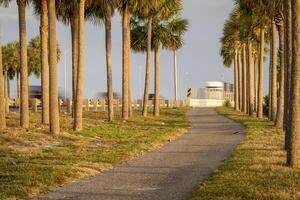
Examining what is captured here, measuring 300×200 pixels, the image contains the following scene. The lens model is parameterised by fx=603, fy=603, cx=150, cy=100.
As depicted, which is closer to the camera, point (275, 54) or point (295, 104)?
point (295, 104)

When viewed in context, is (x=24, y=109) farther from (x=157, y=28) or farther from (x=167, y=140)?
(x=157, y=28)

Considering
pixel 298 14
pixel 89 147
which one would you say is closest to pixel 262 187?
pixel 298 14

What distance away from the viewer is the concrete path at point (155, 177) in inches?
431

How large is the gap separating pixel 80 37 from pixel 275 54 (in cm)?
1322

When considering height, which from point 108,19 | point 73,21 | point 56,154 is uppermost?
point 108,19

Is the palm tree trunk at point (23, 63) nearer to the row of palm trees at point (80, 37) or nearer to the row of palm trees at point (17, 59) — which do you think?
the row of palm trees at point (80, 37)

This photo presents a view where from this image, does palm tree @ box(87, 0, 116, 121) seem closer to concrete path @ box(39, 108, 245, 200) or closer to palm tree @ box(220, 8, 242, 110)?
concrete path @ box(39, 108, 245, 200)

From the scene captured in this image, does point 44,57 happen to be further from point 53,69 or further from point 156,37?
point 156,37

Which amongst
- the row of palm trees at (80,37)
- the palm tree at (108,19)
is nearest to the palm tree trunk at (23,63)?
the row of palm trees at (80,37)

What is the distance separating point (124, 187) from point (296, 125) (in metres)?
5.17

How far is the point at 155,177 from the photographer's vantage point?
43.2 ft

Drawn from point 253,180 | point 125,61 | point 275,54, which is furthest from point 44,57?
point 253,180

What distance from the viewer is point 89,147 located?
2027 cm

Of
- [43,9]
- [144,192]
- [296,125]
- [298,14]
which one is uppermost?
[43,9]
